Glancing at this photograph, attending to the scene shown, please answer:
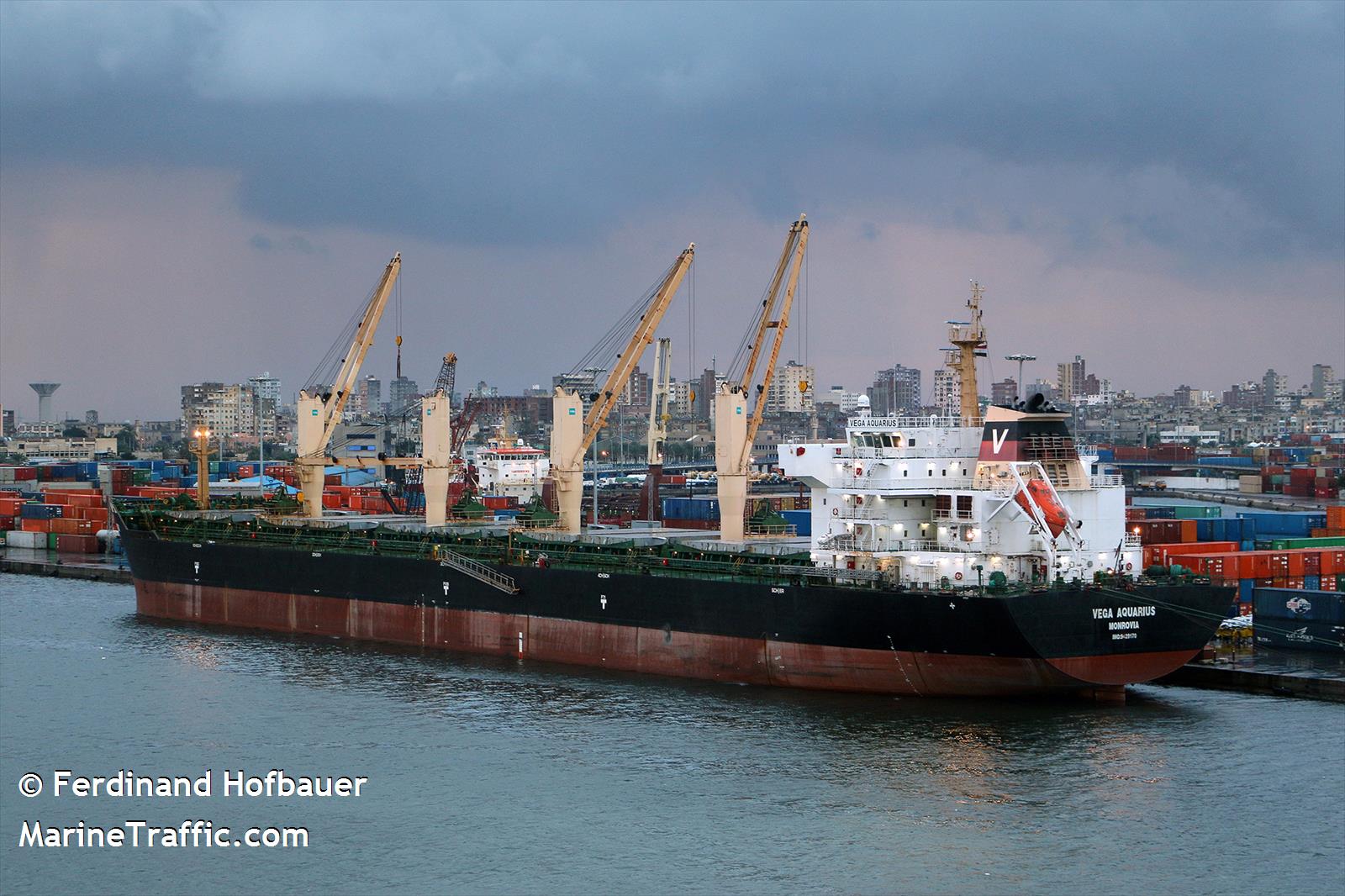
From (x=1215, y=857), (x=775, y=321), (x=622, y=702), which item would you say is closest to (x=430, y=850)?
(x=622, y=702)

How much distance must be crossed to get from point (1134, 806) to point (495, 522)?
27.4m

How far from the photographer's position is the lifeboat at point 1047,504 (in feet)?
96.2

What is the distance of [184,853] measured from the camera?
22.1 m

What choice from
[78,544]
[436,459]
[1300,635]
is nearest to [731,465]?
[436,459]

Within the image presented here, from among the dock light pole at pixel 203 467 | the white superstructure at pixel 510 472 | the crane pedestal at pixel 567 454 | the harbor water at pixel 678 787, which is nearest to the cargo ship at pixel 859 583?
the harbor water at pixel 678 787

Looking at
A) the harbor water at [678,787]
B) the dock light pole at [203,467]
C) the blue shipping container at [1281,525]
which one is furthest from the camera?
the dock light pole at [203,467]

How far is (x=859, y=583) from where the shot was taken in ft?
99.0

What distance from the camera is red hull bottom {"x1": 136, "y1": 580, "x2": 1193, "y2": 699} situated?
28.5 metres

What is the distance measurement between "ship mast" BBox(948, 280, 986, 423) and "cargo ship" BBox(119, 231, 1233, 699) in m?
0.04

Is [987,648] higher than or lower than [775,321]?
lower

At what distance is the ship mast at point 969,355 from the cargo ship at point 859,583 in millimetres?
41

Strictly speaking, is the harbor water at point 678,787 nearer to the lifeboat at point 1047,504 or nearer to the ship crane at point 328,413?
the lifeboat at point 1047,504

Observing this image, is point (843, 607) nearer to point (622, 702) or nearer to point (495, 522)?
point (622, 702)

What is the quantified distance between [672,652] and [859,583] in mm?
5023
